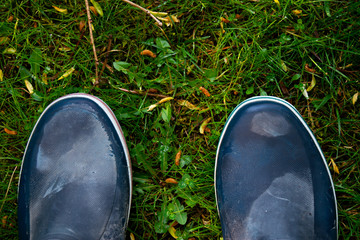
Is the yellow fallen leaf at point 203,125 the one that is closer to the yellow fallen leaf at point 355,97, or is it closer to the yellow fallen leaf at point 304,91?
the yellow fallen leaf at point 304,91

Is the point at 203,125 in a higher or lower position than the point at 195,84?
lower

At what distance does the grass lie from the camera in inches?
51.1

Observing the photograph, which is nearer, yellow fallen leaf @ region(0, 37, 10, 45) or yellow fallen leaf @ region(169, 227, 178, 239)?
yellow fallen leaf @ region(169, 227, 178, 239)

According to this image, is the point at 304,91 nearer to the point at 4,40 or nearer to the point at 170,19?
the point at 170,19

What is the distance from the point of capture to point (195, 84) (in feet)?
4.34

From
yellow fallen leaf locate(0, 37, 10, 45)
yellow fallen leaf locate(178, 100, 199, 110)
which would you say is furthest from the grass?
yellow fallen leaf locate(0, 37, 10, 45)

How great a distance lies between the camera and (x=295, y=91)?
1.33 metres

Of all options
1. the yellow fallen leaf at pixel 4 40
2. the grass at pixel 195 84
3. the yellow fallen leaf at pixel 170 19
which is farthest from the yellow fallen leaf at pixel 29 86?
the yellow fallen leaf at pixel 170 19

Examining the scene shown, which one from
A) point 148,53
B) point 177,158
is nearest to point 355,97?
point 177,158

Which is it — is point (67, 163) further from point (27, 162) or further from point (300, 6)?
point (300, 6)

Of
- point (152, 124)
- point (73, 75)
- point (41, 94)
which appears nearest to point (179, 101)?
point (152, 124)

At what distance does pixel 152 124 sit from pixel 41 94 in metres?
0.54

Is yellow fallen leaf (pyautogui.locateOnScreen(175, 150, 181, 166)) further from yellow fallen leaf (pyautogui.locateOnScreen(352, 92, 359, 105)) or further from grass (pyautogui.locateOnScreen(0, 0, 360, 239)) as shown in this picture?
yellow fallen leaf (pyautogui.locateOnScreen(352, 92, 359, 105))

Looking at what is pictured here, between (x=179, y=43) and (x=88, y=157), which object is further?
(x=179, y=43)
